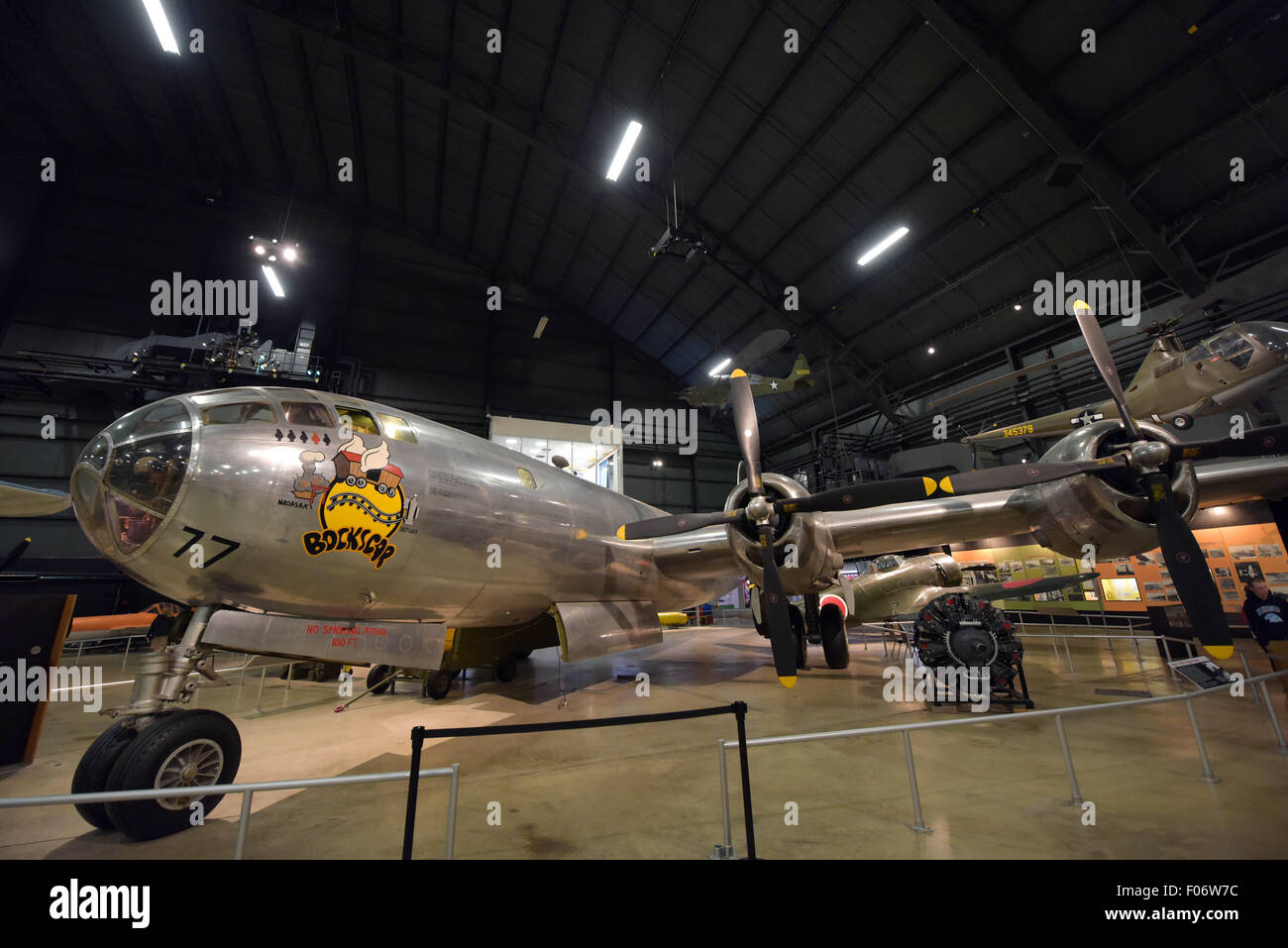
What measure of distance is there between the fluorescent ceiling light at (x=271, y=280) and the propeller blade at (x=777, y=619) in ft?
80.2

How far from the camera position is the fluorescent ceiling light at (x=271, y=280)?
20562mm

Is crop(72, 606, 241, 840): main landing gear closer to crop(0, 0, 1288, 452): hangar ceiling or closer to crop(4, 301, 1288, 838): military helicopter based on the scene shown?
crop(4, 301, 1288, 838): military helicopter

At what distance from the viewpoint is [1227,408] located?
996 centimetres

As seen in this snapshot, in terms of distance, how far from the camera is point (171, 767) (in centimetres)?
344

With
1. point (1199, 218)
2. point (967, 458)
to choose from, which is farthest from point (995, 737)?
point (967, 458)

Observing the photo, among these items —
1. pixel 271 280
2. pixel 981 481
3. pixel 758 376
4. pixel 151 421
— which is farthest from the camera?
pixel 758 376

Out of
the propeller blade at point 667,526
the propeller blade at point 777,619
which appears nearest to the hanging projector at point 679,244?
the propeller blade at point 667,526

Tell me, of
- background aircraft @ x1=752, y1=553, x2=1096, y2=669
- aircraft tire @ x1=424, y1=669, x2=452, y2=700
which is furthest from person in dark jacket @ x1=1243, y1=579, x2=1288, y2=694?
aircraft tire @ x1=424, y1=669, x2=452, y2=700

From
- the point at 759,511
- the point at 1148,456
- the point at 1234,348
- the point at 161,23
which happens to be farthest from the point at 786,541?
the point at 161,23

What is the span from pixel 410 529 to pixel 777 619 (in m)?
4.37

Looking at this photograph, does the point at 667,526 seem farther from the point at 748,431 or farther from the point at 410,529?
the point at 410,529

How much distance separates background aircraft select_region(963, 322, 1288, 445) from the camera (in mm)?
9109
